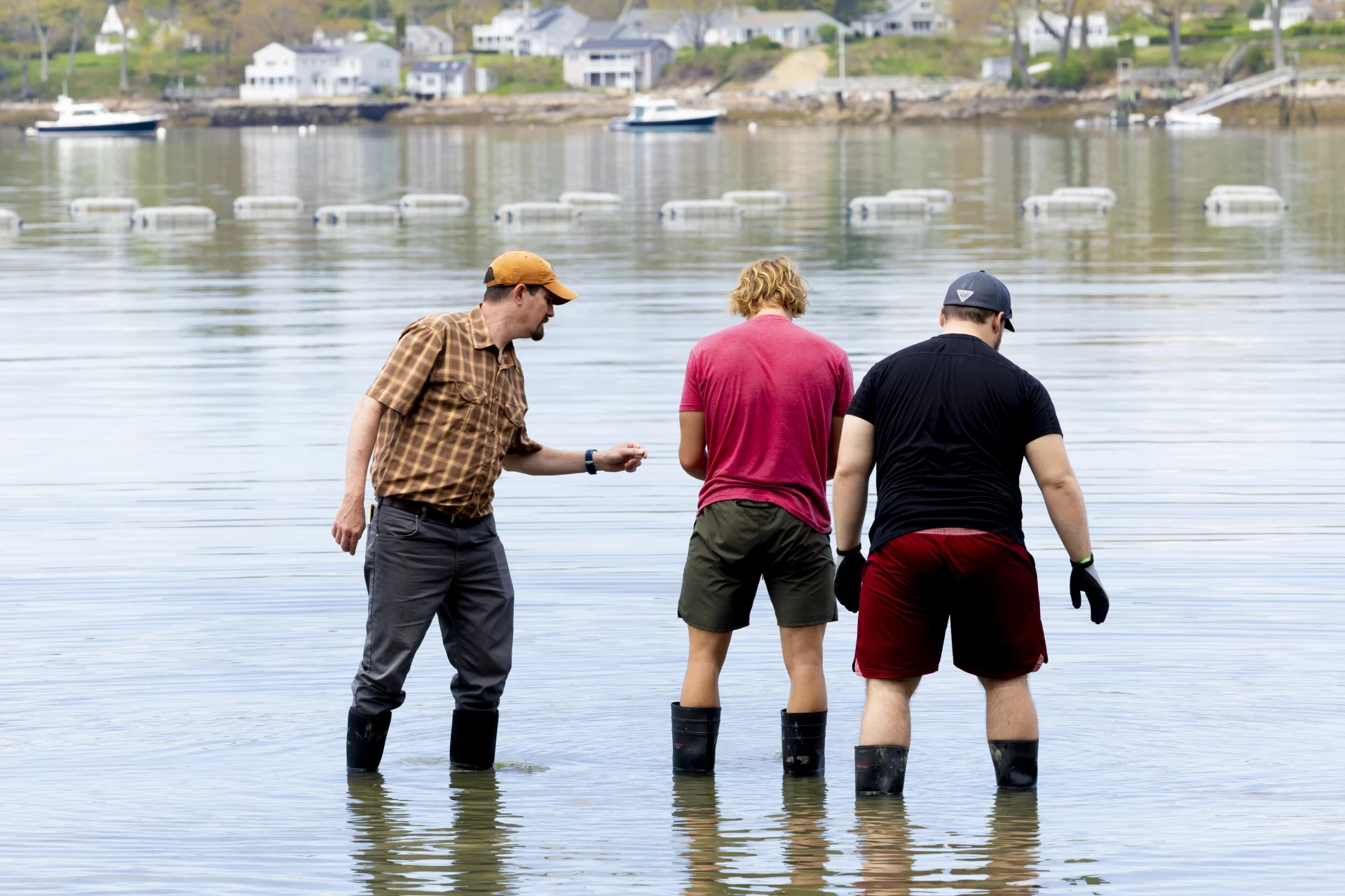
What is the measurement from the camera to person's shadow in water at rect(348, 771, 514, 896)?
5676 mm

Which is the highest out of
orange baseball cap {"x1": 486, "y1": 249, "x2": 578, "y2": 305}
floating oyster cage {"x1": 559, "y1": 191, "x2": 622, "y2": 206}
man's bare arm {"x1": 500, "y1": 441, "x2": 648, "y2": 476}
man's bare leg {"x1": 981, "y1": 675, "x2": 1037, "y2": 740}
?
floating oyster cage {"x1": 559, "y1": 191, "x2": 622, "y2": 206}

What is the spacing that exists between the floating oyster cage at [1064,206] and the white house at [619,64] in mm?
141037

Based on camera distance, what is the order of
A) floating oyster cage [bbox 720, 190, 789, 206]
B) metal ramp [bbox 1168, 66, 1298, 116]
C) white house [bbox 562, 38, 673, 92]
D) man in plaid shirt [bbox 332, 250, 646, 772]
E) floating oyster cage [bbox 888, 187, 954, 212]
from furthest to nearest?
white house [bbox 562, 38, 673, 92], metal ramp [bbox 1168, 66, 1298, 116], floating oyster cage [bbox 720, 190, 789, 206], floating oyster cage [bbox 888, 187, 954, 212], man in plaid shirt [bbox 332, 250, 646, 772]

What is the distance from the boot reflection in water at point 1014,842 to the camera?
5625mm

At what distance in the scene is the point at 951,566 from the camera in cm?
585

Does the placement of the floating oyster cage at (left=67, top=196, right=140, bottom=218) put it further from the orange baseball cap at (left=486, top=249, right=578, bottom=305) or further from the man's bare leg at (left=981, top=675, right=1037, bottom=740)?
the man's bare leg at (left=981, top=675, right=1037, bottom=740)

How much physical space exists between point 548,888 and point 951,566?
1538mm

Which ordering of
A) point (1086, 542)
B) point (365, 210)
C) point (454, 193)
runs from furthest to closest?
point (454, 193) < point (365, 210) < point (1086, 542)

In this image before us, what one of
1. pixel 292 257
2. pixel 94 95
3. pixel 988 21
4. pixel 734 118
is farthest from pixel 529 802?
pixel 94 95

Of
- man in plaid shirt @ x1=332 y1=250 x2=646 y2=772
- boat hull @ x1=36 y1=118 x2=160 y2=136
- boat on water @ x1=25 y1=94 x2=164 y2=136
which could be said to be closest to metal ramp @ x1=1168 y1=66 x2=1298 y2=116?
boat hull @ x1=36 y1=118 x2=160 y2=136

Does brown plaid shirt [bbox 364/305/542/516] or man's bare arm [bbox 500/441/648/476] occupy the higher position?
brown plaid shirt [bbox 364/305/542/516]

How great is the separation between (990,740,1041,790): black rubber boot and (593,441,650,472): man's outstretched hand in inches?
61.6

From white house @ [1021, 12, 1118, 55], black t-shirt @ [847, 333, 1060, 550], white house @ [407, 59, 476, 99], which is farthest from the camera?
white house @ [1021, 12, 1118, 55]

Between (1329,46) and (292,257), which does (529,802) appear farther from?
(1329,46)
